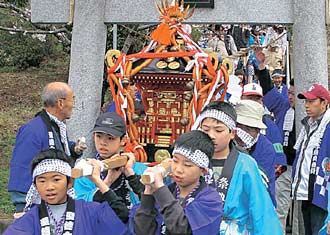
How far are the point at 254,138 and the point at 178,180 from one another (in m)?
2.23

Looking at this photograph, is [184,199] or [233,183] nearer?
[184,199]

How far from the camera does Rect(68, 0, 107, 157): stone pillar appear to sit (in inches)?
291

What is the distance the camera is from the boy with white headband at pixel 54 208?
3.81 m

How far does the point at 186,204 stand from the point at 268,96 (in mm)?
4813

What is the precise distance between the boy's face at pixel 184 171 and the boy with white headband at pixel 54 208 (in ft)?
1.54

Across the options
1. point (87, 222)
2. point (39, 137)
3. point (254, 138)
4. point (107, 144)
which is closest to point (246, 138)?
point (254, 138)

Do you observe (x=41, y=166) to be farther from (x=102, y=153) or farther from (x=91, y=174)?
(x=102, y=153)

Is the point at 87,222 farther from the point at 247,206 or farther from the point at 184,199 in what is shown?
the point at 247,206

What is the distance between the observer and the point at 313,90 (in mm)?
6676

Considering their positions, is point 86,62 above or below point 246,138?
above

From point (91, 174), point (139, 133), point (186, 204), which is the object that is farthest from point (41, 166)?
point (139, 133)

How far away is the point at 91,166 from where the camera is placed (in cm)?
392

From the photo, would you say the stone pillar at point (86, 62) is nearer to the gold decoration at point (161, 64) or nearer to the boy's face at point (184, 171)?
the gold decoration at point (161, 64)

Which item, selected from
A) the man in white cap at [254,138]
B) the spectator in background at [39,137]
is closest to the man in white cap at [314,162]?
the man in white cap at [254,138]
